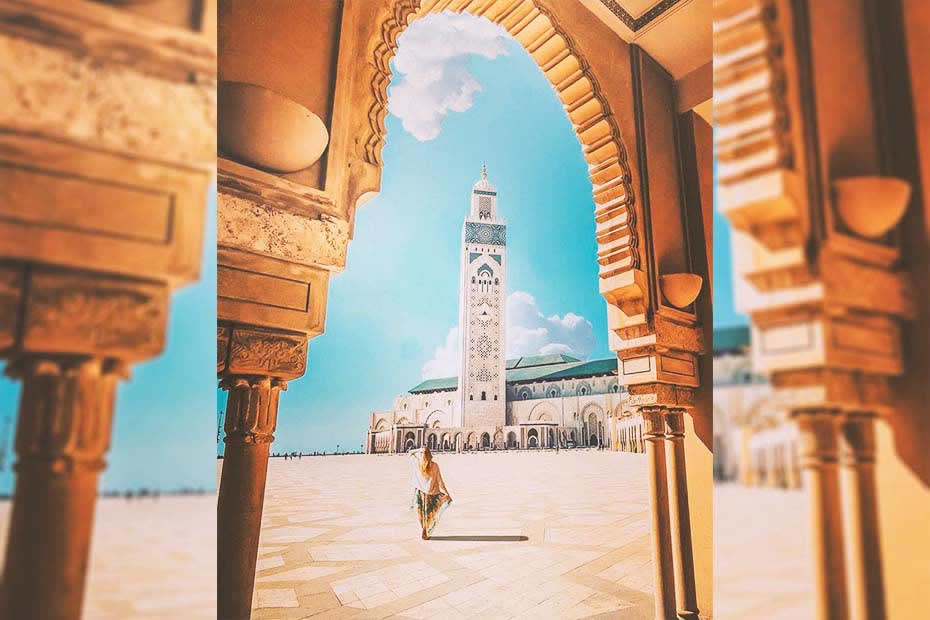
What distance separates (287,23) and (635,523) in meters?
7.22

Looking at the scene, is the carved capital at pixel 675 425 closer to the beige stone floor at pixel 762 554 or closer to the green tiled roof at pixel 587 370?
the beige stone floor at pixel 762 554

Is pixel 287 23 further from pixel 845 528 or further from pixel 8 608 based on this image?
pixel 845 528

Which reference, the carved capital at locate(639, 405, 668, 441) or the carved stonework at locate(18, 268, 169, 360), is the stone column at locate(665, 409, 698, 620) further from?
the carved stonework at locate(18, 268, 169, 360)

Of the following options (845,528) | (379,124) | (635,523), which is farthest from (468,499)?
(845,528)

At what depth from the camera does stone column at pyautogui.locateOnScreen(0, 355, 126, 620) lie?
687mm

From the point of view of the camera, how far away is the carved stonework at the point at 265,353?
2027 millimetres

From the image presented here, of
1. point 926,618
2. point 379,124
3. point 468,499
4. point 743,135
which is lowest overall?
point 468,499

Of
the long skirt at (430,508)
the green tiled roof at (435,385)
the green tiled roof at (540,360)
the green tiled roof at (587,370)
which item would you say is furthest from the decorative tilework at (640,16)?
the green tiled roof at (540,360)

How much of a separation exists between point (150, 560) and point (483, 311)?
4252 cm

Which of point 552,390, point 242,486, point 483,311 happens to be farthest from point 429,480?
point 552,390

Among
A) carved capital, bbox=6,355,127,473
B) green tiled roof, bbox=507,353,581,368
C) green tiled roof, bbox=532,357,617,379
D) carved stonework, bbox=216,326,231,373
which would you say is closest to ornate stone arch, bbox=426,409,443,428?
green tiled roof, bbox=532,357,617,379

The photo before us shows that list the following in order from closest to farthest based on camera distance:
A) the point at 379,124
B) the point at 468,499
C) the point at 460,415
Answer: the point at 379,124
the point at 468,499
the point at 460,415

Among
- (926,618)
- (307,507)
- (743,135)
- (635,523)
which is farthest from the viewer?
(307,507)

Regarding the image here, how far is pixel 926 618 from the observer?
817 millimetres
